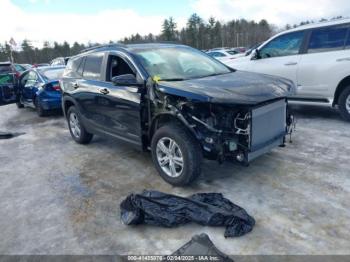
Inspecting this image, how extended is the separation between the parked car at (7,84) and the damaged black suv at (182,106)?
438 centimetres

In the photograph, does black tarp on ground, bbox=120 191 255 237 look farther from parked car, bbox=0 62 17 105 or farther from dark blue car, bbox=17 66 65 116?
parked car, bbox=0 62 17 105

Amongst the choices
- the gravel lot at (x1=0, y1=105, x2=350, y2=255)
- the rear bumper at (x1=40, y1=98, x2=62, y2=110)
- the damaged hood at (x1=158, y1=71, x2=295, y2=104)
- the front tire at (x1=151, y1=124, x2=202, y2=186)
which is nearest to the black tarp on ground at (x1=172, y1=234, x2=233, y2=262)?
the gravel lot at (x1=0, y1=105, x2=350, y2=255)

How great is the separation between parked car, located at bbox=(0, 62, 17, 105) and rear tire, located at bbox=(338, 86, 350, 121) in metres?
8.11

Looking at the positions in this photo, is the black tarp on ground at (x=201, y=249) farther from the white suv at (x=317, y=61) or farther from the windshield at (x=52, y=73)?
the windshield at (x=52, y=73)

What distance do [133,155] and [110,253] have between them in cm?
266

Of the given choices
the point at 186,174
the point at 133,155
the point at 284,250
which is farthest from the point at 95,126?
the point at 284,250

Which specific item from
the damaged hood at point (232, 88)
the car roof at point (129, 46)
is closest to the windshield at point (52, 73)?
the car roof at point (129, 46)

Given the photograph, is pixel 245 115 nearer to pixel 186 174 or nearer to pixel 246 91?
pixel 246 91

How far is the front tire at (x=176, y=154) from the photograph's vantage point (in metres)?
3.76

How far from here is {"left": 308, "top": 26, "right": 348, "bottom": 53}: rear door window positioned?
19.4 feet

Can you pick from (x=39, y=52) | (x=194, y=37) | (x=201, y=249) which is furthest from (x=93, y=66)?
(x=39, y=52)

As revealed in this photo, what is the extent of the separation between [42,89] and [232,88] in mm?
6939

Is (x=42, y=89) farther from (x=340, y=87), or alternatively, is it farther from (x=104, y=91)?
(x=340, y=87)

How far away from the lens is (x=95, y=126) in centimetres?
555
